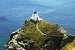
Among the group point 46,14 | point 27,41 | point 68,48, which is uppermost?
point 46,14

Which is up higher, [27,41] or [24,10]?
[24,10]

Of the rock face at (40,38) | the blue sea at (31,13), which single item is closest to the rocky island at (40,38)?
the rock face at (40,38)

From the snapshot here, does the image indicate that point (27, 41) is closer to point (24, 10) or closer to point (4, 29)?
point (4, 29)

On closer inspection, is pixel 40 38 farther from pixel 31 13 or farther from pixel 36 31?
pixel 31 13

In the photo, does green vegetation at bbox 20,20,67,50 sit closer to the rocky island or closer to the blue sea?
the rocky island

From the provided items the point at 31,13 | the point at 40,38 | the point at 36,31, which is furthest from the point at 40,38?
the point at 31,13

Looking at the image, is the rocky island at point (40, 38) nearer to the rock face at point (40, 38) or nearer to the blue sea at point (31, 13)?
the rock face at point (40, 38)

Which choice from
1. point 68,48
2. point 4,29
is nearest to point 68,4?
point 4,29
